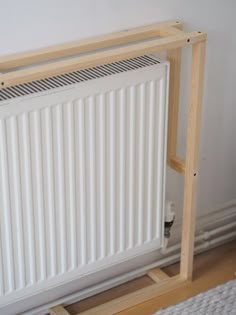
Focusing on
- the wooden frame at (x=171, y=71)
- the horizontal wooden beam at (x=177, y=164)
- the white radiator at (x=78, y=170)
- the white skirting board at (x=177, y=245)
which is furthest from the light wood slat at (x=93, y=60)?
the white skirting board at (x=177, y=245)

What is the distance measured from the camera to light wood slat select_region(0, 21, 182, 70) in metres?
1.85

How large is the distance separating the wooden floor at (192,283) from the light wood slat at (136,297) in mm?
16

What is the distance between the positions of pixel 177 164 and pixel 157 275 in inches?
16.2

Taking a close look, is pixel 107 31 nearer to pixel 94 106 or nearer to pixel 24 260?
pixel 94 106

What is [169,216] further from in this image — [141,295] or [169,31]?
[169,31]

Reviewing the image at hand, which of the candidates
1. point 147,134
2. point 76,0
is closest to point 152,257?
point 147,134

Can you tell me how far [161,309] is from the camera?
2.20 m

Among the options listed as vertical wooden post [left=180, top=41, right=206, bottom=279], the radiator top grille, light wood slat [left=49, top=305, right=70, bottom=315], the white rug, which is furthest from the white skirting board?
the radiator top grille

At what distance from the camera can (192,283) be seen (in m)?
2.38

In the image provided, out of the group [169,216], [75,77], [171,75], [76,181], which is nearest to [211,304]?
[169,216]

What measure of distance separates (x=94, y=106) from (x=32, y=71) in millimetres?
269

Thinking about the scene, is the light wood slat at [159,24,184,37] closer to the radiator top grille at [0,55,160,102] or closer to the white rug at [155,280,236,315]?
the radiator top grille at [0,55,160,102]

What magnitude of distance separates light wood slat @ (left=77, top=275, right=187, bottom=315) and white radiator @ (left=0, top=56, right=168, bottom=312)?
148mm

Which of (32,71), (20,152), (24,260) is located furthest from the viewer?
(24,260)
